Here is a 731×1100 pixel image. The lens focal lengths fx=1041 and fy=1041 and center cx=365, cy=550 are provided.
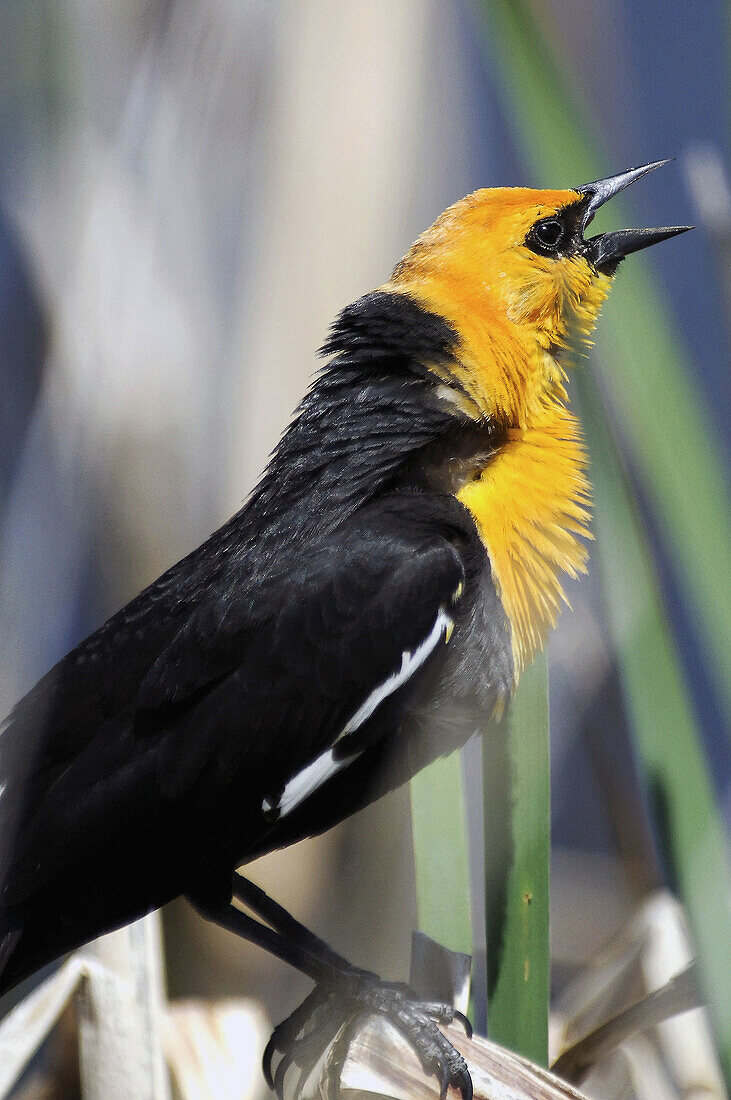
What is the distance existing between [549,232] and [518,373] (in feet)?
0.96

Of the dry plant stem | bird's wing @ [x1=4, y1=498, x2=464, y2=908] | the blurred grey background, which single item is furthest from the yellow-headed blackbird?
the dry plant stem

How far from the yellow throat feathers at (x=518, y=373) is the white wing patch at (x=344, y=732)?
140 millimetres

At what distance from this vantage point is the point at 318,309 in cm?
190

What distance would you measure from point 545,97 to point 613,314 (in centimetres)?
27

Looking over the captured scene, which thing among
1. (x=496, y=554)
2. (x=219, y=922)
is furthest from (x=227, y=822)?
(x=496, y=554)

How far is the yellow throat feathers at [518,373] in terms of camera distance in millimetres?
1544

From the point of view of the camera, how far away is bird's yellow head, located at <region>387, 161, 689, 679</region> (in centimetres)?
155

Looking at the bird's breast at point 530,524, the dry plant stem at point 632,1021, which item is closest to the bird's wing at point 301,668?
the bird's breast at point 530,524

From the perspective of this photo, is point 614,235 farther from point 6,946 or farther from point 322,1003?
point 6,946

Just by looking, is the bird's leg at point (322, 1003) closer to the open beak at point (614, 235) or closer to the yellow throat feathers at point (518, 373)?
the yellow throat feathers at point (518, 373)

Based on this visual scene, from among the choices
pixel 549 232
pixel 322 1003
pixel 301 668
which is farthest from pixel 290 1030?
pixel 549 232

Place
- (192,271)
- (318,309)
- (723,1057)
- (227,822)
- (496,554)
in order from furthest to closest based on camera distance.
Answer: (318,309)
(496,554)
(227,822)
(192,271)
(723,1057)

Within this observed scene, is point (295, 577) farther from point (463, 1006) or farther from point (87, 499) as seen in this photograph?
point (463, 1006)

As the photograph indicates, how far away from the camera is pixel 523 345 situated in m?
1.69
